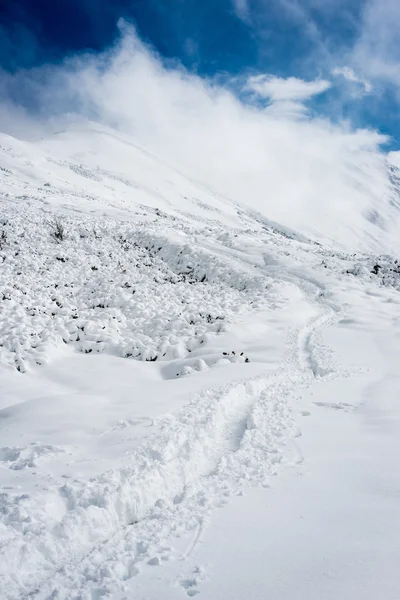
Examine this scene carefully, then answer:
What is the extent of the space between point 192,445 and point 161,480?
37.8 inches

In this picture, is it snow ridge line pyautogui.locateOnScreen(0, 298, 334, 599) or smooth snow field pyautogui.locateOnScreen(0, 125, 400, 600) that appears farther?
snow ridge line pyautogui.locateOnScreen(0, 298, 334, 599)

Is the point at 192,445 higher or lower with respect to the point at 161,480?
higher

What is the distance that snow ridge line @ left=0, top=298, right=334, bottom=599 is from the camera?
12.1 ft

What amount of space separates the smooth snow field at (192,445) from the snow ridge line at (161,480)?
2 centimetres

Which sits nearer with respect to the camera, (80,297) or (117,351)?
(117,351)

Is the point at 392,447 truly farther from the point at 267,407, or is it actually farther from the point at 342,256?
the point at 342,256

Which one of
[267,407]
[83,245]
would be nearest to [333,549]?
[267,407]

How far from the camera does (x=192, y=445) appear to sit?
5.83m

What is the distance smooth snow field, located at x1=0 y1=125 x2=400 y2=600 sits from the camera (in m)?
3.50

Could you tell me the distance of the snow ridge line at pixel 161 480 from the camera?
3.70m

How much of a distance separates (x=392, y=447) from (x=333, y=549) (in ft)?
8.85

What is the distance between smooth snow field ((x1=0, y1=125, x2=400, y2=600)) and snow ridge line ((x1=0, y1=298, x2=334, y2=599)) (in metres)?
0.02

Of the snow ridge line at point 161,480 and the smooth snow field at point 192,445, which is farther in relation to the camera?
the snow ridge line at point 161,480

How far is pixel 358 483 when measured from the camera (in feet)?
16.1
